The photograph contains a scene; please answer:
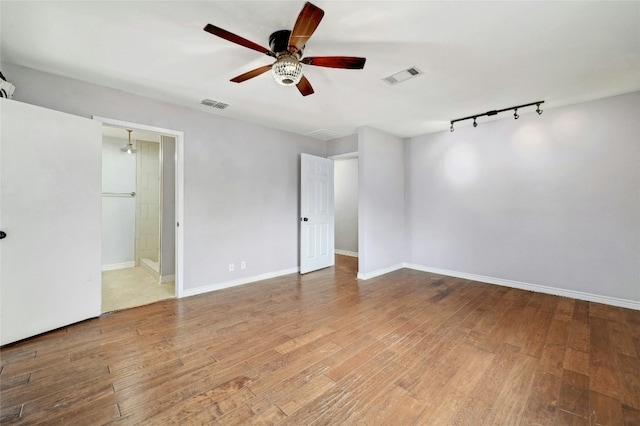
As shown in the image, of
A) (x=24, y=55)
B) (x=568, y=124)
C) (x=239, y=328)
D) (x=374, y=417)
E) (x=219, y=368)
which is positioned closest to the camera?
(x=374, y=417)

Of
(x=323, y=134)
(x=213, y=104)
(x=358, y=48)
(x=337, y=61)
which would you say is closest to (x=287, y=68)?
(x=337, y=61)

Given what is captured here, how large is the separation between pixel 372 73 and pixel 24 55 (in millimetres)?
3240

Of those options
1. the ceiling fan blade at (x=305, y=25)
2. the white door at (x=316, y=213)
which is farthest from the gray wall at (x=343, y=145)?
the ceiling fan blade at (x=305, y=25)

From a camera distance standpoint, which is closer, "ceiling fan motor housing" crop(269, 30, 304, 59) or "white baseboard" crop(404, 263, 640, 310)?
"ceiling fan motor housing" crop(269, 30, 304, 59)

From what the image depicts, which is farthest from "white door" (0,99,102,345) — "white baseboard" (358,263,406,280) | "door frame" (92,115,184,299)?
"white baseboard" (358,263,406,280)

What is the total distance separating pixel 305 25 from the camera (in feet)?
5.49

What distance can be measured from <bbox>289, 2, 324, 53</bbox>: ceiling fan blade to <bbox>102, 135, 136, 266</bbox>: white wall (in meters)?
4.98

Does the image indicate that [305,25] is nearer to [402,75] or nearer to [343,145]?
[402,75]

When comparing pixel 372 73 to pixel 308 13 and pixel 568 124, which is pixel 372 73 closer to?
pixel 308 13

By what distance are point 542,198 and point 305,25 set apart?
13.3 feet

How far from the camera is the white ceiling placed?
183cm

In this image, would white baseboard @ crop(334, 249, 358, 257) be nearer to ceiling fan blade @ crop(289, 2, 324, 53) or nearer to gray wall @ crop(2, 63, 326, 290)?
gray wall @ crop(2, 63, 326, 290)

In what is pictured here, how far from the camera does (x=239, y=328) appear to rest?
2.66 m

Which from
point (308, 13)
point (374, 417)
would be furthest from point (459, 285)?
point (308, 13)
